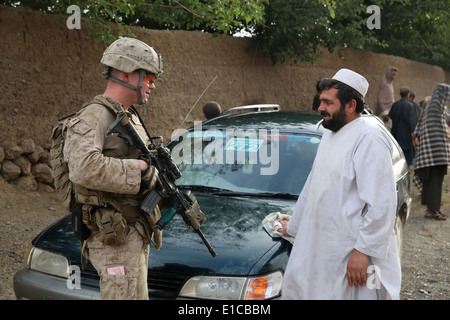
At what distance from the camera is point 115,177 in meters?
2.50

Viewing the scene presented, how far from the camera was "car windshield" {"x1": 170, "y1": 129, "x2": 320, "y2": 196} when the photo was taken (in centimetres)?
398

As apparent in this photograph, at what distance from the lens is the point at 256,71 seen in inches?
428

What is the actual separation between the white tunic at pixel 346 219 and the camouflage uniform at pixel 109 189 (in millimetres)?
808

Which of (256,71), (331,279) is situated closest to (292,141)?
(331,279)

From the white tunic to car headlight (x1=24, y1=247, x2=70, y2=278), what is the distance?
1.33 m

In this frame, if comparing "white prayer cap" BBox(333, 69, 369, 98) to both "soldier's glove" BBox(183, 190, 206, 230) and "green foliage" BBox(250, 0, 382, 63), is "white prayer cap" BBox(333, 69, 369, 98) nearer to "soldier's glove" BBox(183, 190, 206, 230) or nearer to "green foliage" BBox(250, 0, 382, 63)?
"soldier's glove" BBox(183, 190, 206, 230)

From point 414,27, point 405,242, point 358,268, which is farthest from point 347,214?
point 414,27

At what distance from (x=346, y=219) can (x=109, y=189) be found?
3.80ft

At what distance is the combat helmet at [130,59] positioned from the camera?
2.63 metres

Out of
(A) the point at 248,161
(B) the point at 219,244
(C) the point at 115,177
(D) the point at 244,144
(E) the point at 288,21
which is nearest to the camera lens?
(C) the point at 115,177

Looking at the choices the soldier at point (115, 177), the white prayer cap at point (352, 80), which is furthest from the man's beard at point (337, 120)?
the soldier at point (115, 177)

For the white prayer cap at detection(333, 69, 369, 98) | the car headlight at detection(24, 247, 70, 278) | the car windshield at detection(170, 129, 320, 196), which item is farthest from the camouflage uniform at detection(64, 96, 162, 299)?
the car windshield at detection(170, 129, 320, 196)

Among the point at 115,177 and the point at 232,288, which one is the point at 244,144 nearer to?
the point at 232,288
